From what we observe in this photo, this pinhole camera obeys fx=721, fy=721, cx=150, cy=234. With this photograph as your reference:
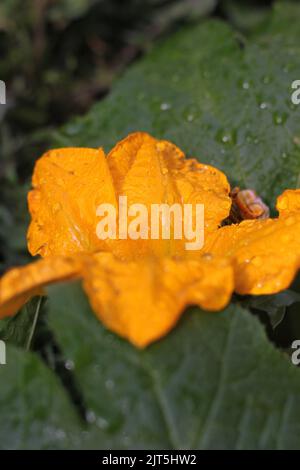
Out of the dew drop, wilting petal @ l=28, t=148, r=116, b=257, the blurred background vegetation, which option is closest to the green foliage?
the dew drop

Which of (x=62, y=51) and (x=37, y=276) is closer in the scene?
(x=37, y=276)

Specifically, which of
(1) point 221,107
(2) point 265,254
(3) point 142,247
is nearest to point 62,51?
(1) point 221,107

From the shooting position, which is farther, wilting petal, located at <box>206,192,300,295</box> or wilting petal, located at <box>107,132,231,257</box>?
wilting petal, located at <box>107,132,231,257</box>

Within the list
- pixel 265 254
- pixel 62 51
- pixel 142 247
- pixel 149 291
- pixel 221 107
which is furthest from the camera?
pixel 62 51

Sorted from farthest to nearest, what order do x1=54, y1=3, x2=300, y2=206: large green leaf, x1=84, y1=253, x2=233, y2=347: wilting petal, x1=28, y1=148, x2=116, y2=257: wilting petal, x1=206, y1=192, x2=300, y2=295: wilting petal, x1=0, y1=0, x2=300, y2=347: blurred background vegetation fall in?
x1=0, y1=0, x2=300, y2=347: blurred background vegetation, x1=54, y1=3, x2=300, y2=206: large green leaf, x1=28, y1=148, x2=116, y2=257: wilting petal, x1=206, y1=192, x2=300, y2=295: wilting petal, x1=84, y1=253, x2=233, y2=347: wilting petal

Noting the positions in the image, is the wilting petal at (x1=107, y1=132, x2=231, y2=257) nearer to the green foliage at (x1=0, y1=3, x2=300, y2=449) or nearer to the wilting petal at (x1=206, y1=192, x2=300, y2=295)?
the wilting petal at (x1=206, y1=192, x2=300, y2=295)

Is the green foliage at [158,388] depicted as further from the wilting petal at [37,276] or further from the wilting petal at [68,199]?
the wilting petal at [68,199]

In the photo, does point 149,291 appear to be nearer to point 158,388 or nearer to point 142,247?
point 158,388

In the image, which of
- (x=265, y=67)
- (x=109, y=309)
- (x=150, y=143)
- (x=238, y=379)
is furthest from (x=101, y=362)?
Result: (x=265, y=67)
